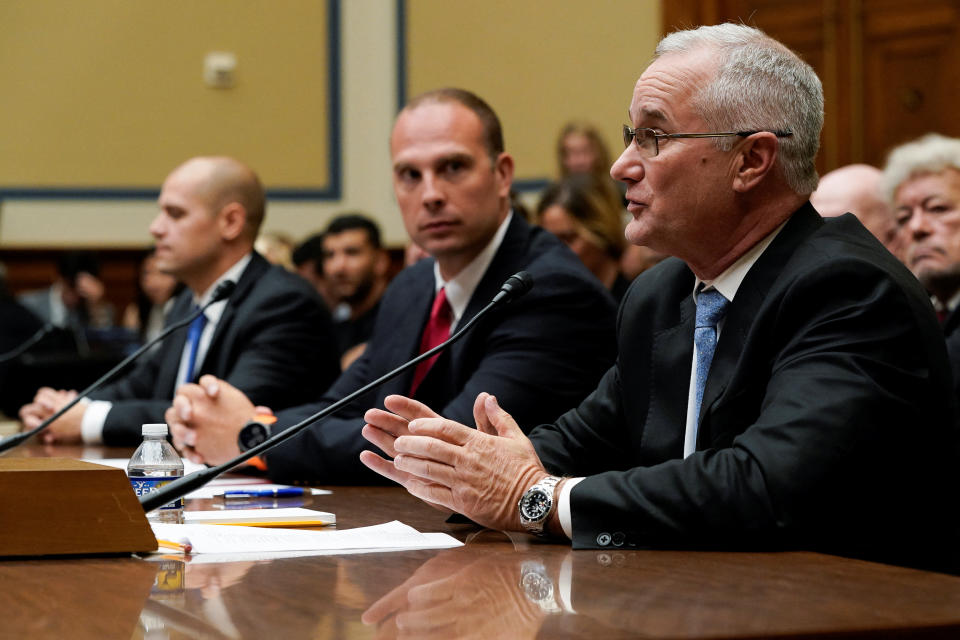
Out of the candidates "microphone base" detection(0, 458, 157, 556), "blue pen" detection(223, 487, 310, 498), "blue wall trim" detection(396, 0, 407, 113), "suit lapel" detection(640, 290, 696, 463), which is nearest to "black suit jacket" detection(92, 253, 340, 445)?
"blue pen" detection(223, 487, 310, 498)

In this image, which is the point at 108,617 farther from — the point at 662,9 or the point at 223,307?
the point at 662,9

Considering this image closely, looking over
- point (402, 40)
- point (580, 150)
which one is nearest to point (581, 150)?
point (580, 150)

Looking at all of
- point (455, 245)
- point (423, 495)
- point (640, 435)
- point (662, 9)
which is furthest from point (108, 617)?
point (662, 9)

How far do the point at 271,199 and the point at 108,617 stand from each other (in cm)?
716

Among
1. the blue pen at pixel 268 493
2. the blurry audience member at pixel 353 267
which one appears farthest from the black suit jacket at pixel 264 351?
the blurry audience member at pixel 353 267

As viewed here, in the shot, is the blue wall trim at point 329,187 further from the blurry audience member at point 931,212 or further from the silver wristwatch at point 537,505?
the silver wristwatch at point 537,505

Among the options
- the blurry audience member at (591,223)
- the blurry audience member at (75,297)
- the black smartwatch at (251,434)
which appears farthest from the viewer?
the blurry audience member at (75,297)

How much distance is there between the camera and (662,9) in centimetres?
767

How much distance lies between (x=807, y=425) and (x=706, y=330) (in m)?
0.35

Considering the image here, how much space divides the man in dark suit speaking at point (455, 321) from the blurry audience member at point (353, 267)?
9.11ft

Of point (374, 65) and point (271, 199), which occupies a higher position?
point (374, 65)

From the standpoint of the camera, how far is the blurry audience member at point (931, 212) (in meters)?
3.46

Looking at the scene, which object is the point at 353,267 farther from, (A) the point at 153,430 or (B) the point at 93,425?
(A) the point at 153,430

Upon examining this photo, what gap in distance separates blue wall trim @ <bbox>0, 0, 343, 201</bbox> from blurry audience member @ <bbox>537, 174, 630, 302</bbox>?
362 centimetres
